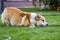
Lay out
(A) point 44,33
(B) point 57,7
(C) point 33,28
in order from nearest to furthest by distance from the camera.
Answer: (A) point 44,33, (C) point 33,28, (B) point 57,7

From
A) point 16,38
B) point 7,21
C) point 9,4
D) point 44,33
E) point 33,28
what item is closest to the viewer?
point 16,38

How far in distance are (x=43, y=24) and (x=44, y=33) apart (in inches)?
43.0

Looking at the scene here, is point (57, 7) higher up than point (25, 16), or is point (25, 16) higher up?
point (25, 16)

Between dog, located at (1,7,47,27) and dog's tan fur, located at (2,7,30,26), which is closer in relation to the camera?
dog, located at (1,7,47,27)

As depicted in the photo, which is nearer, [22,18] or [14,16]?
[22,18]

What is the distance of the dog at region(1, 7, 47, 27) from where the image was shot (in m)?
7.84

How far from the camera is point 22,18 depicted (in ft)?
26.3

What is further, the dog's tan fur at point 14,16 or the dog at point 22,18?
the dog's tan fur at point 14,16

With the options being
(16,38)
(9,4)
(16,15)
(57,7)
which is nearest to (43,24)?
(16,15)

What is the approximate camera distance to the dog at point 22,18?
7.84 meters

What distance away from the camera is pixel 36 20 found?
25.7 feet

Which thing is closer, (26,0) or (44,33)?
(44,33)

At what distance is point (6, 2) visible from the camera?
31.2 metres

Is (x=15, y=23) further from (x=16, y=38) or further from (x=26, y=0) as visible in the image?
(x=26, y=0)
